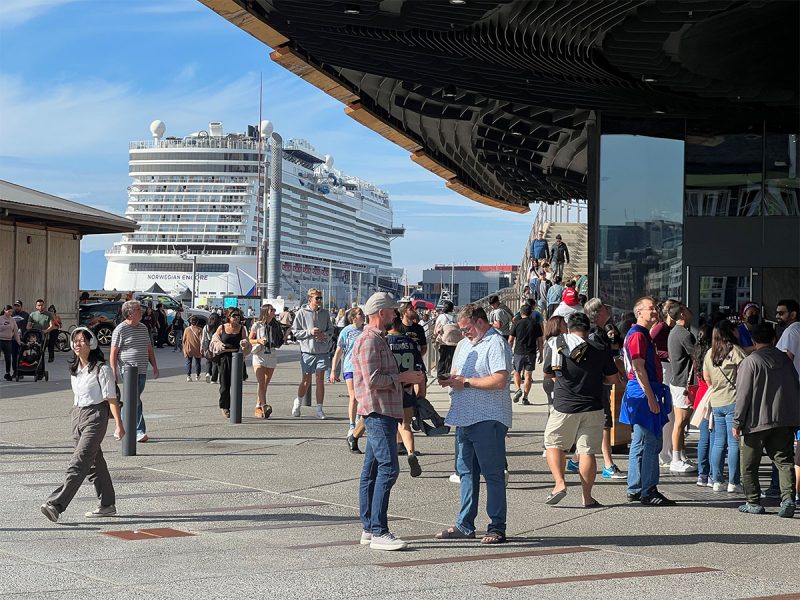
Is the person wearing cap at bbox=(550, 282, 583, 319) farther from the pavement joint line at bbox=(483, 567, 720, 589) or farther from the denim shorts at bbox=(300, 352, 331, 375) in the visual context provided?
the pavement joint line at bbox=(483, 567, 720, 589)

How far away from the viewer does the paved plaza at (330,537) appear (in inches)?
238

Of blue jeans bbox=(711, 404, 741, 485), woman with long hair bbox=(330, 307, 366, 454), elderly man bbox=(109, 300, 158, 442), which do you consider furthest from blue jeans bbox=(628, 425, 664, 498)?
elderly man bbox=(109, 300, 158, 442)

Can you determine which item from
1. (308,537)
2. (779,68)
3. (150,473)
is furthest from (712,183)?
(308,537)

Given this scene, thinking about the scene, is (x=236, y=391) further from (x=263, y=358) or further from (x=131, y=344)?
(x=131, y=344)

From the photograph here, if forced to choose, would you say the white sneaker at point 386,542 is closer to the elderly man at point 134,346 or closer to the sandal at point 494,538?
the sandal at point 494,538

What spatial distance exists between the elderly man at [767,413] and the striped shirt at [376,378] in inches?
119

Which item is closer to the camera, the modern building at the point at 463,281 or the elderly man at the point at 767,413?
the elderly man at the point at 767,413

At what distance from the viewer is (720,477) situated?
9.68m

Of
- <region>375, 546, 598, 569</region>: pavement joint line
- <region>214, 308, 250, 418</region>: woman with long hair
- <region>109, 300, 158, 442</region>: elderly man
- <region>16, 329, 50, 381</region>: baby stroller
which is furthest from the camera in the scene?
<region>16, 329, 50, 381</region>: baby stroller

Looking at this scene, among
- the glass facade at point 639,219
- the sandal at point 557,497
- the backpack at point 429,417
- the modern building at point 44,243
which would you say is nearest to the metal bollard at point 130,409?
the backpack at point 429,417

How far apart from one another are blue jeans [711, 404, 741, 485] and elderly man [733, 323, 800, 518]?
715mm

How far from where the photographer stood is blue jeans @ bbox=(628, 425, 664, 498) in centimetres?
882

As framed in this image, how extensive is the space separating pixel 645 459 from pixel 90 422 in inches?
174

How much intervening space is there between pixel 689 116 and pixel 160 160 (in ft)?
287
